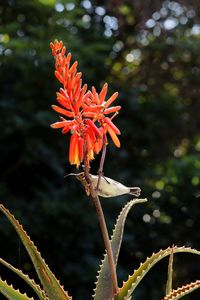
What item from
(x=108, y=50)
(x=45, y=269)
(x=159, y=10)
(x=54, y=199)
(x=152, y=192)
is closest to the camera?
(x=45, y=269)

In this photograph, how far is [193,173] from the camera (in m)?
4.86

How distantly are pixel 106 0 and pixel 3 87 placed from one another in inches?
52.8

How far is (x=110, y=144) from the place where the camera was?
4.93m

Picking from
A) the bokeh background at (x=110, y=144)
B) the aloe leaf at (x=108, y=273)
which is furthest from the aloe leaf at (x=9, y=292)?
the bokeh background at (x=110, y=144)

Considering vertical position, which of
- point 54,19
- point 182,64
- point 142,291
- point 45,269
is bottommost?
point 45,269

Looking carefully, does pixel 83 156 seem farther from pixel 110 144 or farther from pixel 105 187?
pixel 110 144

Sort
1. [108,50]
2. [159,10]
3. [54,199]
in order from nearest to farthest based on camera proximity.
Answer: [54,199] → [108,50] → [159,10]

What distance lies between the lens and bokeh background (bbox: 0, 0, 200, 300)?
4.49m

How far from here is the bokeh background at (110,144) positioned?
4492 mm

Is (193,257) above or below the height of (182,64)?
below

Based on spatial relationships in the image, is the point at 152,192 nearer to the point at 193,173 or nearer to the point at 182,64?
the point at 193,173

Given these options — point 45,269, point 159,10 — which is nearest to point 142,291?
point 159,10

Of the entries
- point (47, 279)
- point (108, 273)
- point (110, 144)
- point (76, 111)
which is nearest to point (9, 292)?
point (47, 279)

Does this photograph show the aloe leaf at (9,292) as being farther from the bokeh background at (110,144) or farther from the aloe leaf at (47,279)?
the bokeh background at (110,144)
